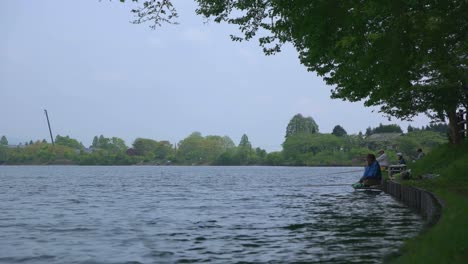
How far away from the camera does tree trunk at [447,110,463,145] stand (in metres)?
38.7

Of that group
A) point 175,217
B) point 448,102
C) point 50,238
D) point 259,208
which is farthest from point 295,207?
point 448,102

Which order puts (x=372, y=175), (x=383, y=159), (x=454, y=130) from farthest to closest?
1. (x=454, y=130)
2. (x=383, y=159)
3. (x=372, y=175)

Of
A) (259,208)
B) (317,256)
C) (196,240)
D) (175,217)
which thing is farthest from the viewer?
(259,208)

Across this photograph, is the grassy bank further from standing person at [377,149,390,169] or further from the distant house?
the distant house

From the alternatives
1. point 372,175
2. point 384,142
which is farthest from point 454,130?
point 384,142

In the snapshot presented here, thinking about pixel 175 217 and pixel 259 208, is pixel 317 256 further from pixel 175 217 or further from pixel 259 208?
pixel 259 208

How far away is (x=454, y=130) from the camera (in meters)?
39.2

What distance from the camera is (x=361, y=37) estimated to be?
16469 mm

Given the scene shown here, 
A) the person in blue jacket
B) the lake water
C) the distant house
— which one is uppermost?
the distant house

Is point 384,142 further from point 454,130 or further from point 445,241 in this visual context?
point 445,241

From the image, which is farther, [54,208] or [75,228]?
[54,208]

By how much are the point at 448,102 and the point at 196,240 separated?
26.4 metres

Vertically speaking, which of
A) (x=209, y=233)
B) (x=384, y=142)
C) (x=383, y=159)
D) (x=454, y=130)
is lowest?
(x=209, y=233)

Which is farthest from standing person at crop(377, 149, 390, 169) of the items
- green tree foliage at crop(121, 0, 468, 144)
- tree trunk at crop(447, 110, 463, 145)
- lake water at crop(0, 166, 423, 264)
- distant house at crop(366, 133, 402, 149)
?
distant house at crop(366, 133, 402, 149)
